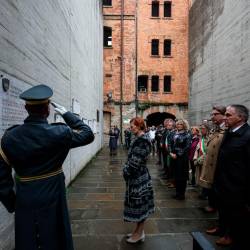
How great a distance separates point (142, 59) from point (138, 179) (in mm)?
24318

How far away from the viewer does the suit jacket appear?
4086 mm

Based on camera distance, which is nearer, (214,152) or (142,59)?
(214,152)

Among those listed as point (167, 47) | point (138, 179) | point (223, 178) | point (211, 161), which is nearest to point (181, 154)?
point (211, 161)

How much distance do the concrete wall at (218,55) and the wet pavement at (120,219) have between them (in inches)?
183

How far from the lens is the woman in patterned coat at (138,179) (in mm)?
4770

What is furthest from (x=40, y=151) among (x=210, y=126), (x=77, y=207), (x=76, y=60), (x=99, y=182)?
(x=76, y=60)

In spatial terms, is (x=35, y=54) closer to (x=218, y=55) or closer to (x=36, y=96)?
(x=36, y=96)

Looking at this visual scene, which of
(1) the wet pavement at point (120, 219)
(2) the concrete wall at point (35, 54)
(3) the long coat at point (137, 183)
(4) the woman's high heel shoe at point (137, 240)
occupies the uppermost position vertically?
(2) the concrete wall at point (35, 54)

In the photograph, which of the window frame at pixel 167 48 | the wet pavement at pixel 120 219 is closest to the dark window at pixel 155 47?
the window frame at pixel 167 48

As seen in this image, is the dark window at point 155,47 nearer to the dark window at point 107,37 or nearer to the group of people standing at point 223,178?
the dark window at point 107,37

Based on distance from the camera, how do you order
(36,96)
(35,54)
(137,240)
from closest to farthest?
(36,96) → (137,240) → (35,54)

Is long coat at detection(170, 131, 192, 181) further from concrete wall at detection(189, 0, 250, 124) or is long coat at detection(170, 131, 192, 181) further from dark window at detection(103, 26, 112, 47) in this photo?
dark window at detection(103, 26, 112, 47)

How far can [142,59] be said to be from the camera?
28359 mm

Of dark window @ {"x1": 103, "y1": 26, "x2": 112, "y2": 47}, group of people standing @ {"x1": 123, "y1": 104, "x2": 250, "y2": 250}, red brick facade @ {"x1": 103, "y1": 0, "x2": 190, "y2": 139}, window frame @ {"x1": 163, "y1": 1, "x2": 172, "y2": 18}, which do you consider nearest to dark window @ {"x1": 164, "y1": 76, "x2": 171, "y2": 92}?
red brick facade @ {"x1": 103, "y1": 0, "x2": 190, "y2": 139}
